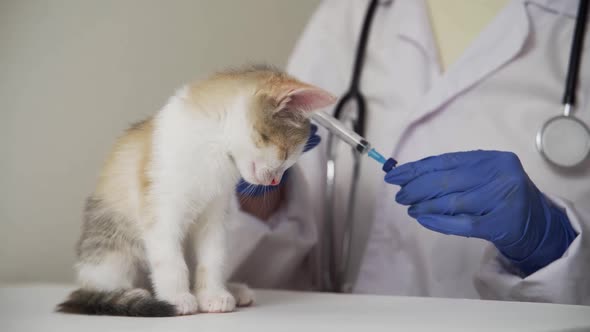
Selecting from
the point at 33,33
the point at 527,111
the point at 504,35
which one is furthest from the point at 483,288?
the point at 33,33

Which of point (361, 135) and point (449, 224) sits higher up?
point (361, 135)

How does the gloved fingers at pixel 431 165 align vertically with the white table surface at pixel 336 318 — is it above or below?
above

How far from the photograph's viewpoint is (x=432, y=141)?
101 centimetres

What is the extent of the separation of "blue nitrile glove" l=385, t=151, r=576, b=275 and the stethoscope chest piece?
0.15 metres

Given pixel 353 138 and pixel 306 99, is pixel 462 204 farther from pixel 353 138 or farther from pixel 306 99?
pixel 306 99

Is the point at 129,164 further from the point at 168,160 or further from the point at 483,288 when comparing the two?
the point at 483,288

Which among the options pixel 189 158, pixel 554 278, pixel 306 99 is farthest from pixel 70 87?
pixel 554 278

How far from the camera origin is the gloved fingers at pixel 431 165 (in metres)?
0.77

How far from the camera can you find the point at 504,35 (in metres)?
1.00

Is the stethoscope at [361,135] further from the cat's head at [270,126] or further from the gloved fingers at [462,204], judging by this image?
the cat's head at [270,126]

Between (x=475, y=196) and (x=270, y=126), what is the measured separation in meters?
0.33

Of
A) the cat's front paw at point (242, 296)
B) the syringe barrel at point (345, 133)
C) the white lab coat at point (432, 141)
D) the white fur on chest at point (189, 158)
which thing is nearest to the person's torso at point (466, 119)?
the white lab coat at point (432, 141)

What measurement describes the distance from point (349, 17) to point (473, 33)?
11.6 inches

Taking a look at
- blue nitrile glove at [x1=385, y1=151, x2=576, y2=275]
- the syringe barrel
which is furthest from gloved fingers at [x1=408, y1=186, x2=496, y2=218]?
the syringe barrel
